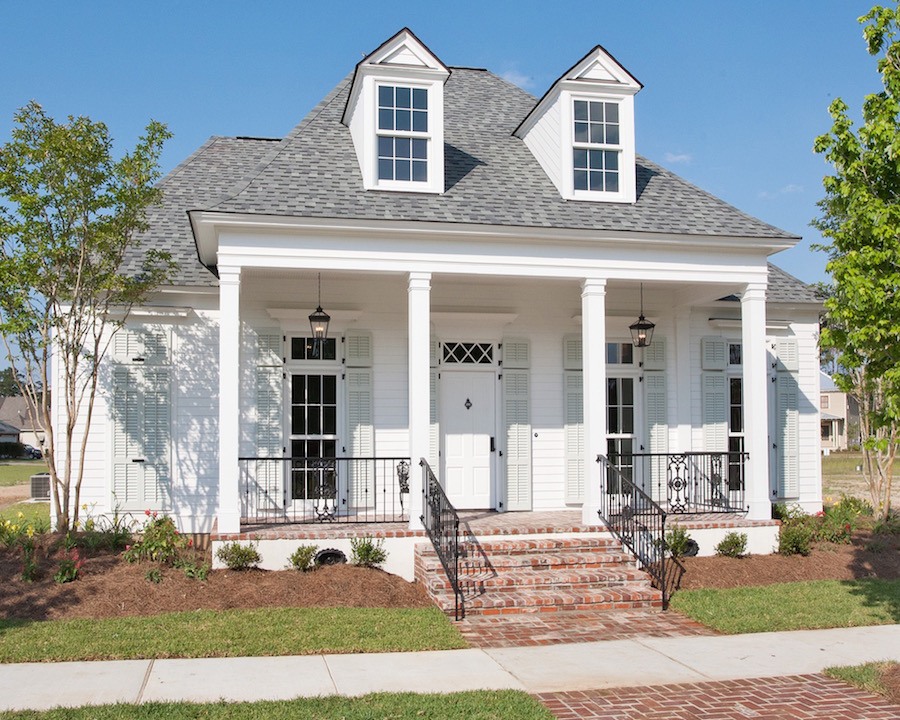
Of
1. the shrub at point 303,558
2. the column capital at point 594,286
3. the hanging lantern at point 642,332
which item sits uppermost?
the column capital at point 594,286

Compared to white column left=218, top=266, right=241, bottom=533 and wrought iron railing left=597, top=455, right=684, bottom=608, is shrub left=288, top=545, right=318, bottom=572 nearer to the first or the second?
white column left=218, top=266, right=241, bottom=533

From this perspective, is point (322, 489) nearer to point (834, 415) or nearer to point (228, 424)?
point (228, 424)

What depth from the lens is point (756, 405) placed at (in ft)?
40.6

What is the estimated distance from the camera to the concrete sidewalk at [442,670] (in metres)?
6.75

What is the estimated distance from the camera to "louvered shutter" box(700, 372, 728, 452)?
14.4m

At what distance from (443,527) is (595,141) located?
21.0ft

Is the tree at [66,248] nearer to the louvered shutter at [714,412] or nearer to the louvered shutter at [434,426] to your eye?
the louvered shutter at [434,426]

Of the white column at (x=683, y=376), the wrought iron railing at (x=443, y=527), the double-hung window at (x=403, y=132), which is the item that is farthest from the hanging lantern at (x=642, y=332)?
the wrought iron railing at (x=443, y=527)

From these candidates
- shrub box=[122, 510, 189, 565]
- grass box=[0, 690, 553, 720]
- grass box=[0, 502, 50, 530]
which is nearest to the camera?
grass box=[0, 690, 553, 720]

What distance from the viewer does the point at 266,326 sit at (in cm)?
1314

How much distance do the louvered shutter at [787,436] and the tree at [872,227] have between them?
24.3ft

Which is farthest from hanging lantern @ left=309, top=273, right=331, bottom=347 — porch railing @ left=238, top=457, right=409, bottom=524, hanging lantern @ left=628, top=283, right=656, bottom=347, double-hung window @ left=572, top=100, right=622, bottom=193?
hanging lantern @ left=628, top=283, right=656, bottom=347

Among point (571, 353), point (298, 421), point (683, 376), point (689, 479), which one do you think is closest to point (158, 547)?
point (298, 421)

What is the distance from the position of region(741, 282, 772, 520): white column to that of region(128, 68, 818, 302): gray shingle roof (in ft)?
3.69
